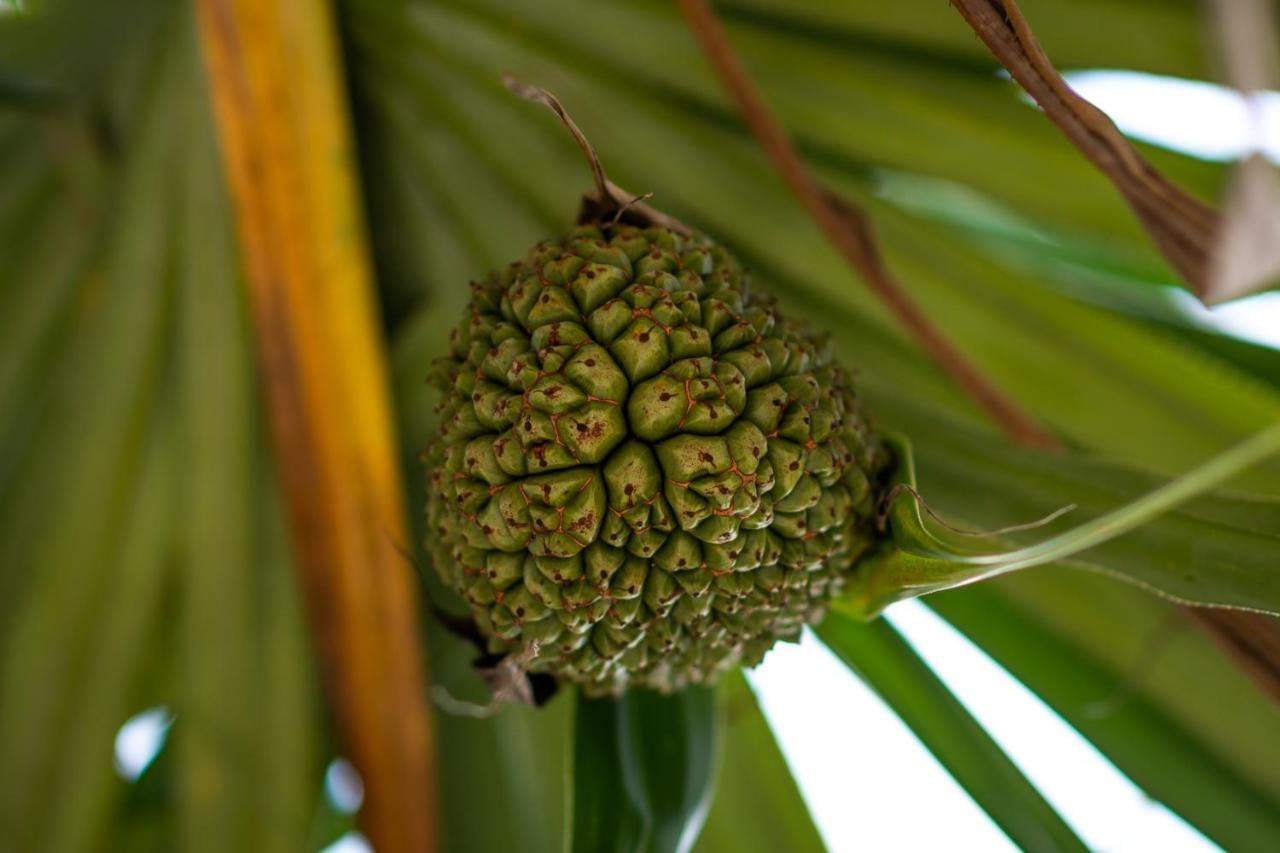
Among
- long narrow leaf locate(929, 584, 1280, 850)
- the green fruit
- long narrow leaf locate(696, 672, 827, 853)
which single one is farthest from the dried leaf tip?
long narrow leaf locate(696, 672, 827, 853)

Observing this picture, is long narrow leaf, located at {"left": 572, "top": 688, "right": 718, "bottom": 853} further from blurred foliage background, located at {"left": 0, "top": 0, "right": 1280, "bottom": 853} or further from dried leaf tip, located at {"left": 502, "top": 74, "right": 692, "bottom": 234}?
dried leaf tip, located at {"left": 502, "top": 74, "right": 692, "bottom": 234}

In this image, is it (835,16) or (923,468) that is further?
(835,16)

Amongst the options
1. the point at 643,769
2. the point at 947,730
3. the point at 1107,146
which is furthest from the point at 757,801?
the point at 1107,146

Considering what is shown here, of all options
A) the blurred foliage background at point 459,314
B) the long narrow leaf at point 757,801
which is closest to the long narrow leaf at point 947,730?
the blurred foliage background at point 459,314

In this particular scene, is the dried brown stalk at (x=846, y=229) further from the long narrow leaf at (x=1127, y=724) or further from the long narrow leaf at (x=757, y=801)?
the long narrow leaf at (x=757, y=801)

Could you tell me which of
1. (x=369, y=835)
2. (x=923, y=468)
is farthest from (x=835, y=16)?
(x=369, y=835)

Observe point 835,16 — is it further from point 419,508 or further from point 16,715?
point 16,715

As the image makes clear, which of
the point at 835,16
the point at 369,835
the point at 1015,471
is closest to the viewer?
the point at 1015,471
